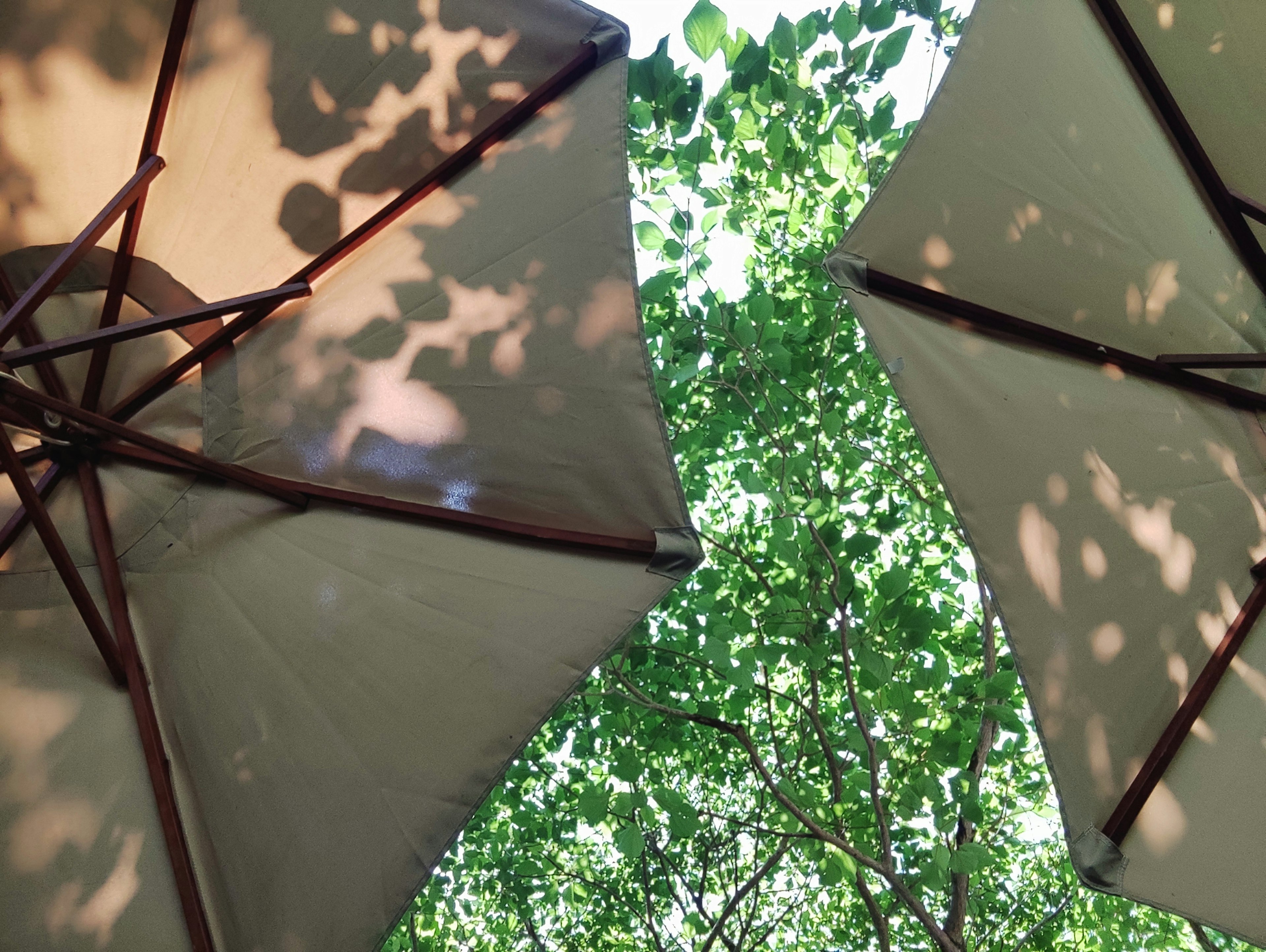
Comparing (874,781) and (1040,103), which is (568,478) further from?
(874,781)

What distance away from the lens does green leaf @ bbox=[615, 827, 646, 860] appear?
3479 mm

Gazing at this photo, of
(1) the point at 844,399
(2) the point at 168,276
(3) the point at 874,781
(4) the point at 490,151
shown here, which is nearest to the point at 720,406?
(1) the point at 844,399

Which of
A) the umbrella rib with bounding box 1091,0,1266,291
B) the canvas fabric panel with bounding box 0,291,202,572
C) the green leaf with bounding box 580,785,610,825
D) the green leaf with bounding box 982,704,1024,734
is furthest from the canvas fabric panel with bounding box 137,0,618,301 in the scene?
the green leaf with bounding box 982,704,1024,734

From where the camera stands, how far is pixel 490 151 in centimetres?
294

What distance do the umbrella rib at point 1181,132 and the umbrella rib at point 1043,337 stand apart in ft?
1.58

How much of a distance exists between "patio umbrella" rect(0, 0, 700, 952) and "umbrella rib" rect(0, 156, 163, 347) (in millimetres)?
12

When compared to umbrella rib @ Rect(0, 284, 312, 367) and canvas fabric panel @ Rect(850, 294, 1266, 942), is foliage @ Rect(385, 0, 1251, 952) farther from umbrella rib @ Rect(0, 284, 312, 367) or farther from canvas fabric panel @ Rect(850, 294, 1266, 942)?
umbrella rib @ Rect(0, 284, 312, 367)

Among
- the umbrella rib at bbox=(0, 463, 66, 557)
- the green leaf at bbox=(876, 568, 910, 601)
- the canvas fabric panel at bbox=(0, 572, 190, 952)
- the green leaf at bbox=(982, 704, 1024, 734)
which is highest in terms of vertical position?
the umbrella rib at bbox=(0, 463, 66, 557)

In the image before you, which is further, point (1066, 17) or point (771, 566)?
point (771, 566)

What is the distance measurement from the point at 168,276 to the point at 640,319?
5.06 ft

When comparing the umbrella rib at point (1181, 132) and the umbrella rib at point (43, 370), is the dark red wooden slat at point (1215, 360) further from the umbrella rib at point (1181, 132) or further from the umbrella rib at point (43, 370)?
the umbrella rib at point (43, 370)

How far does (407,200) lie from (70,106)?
0.99m

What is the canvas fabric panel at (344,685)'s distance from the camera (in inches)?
90.6

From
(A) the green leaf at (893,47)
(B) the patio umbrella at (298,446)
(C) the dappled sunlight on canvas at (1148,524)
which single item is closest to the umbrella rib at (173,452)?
(B) the patio umbrella at (298,446)
